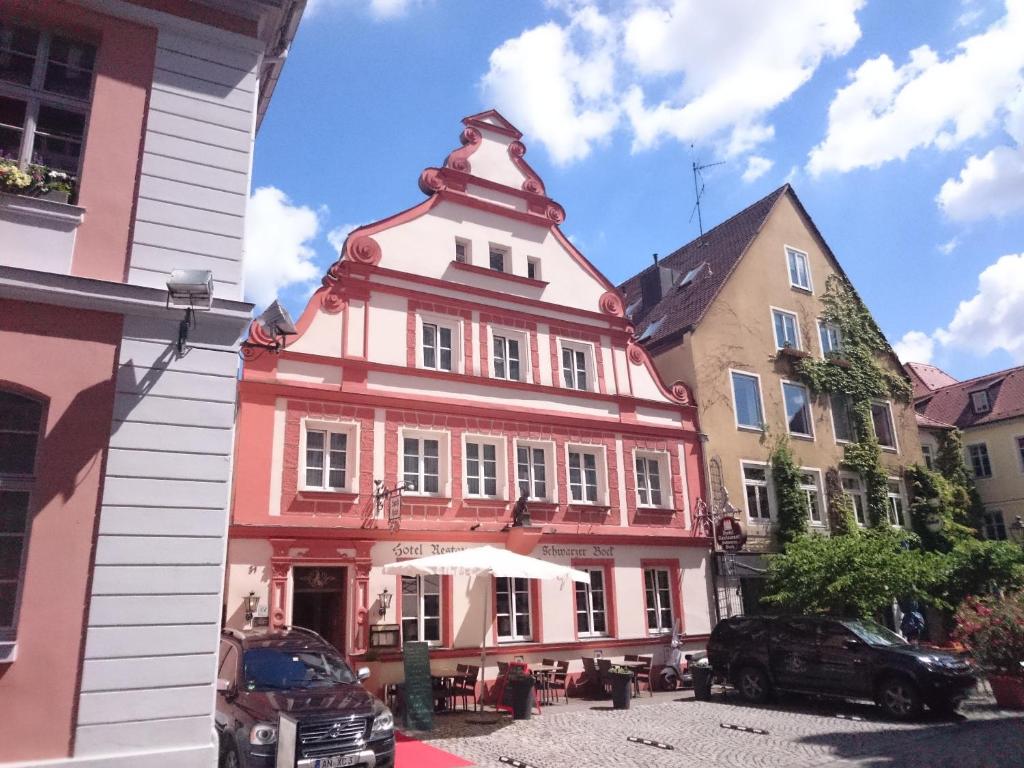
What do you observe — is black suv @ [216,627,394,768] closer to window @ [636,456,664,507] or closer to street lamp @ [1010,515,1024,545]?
window @ [636,456,664,507]

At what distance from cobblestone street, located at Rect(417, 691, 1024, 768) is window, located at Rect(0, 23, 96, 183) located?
8.74 meters

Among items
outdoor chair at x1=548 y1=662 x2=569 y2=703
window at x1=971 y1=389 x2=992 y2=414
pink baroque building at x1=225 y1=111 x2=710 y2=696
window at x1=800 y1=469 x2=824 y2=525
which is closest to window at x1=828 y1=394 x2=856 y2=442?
window at x1=800 y1=469 x2=824 y2=525

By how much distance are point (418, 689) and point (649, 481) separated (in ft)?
29.6

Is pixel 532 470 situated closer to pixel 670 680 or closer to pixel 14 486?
pixel 670 680

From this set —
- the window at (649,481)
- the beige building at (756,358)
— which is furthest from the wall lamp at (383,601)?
the beige building at (756,358)

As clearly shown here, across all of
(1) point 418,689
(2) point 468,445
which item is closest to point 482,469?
(2) point 468,445

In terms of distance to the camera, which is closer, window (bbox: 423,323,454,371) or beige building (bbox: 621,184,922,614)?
window (bbox: 423,323,454,371)

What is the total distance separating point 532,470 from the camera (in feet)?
58.5

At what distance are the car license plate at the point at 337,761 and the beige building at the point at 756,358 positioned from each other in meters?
13.3

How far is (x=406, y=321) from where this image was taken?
1700 centimetres

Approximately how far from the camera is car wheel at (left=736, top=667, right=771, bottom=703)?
15188mm

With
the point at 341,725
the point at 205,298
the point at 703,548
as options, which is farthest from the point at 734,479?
the point at 205,298

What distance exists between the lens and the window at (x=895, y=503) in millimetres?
24844

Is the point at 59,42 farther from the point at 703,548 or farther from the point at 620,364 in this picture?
the point at 703,548
